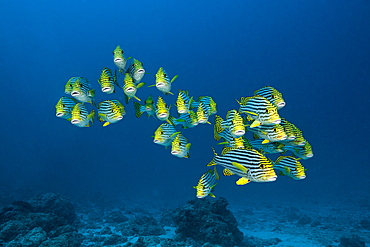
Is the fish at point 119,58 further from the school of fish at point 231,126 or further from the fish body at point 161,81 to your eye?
the fish body at point 161,81

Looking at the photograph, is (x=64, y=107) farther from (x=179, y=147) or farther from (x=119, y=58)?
(x=179, y=147)

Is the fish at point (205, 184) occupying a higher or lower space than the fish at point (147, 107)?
lower

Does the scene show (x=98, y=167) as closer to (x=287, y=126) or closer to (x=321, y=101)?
(x=287, y=126)

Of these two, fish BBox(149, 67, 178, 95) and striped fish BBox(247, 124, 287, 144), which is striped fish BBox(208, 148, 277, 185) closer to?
striped fish BBox(247, 124, 287, 144)

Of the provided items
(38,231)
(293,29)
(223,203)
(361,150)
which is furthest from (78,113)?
(293,29)

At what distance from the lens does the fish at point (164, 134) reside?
4.01 meters

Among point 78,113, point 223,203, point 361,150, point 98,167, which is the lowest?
point 78,113

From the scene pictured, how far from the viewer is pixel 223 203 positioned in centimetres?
913

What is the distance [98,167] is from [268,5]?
129811 millimetres

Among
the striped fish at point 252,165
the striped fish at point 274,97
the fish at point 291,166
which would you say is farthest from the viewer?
the striped fish at point 274,97

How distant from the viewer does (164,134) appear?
4.05 metres

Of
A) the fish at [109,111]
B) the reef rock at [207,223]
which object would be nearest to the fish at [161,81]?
the fish at [109,111]

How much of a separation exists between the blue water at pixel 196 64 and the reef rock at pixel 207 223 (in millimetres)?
87115

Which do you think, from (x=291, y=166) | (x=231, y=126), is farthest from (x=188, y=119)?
(x=291, y=166)
